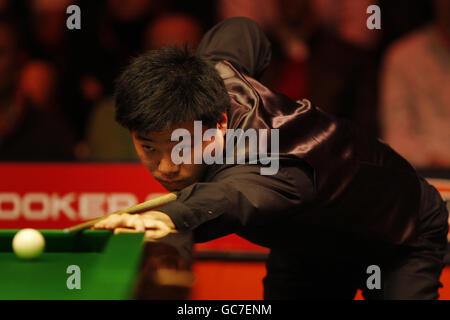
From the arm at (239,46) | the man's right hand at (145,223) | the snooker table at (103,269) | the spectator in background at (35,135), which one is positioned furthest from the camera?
the spectator in background at (35,135)

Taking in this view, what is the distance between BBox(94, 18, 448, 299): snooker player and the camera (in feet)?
6.10

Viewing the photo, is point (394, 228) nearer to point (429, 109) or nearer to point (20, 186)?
point (429, 109)

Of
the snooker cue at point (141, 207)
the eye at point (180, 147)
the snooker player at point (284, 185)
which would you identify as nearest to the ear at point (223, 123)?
the snooker player at point (284, 185)

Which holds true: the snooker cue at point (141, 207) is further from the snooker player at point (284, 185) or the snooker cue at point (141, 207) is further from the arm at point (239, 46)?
the arm at point (239, 46)

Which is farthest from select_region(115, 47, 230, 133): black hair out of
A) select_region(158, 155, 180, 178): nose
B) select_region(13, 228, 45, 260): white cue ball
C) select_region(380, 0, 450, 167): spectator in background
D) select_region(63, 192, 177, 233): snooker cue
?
select_region(380, 0, 450, 167): spectator in background

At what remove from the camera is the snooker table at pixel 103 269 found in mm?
1517

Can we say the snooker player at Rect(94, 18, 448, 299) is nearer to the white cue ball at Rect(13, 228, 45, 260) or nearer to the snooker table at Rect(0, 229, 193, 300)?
the snooker table at Rect(0, 229, 193, 300)

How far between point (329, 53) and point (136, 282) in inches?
123

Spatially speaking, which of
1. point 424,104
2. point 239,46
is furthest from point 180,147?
point 424,104

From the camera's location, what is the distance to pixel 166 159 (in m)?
1.98

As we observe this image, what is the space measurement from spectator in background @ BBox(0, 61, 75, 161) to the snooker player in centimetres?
206

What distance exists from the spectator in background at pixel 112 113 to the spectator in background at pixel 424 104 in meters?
1.38

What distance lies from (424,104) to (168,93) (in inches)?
110

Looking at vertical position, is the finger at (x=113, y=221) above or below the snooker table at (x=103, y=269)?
above
